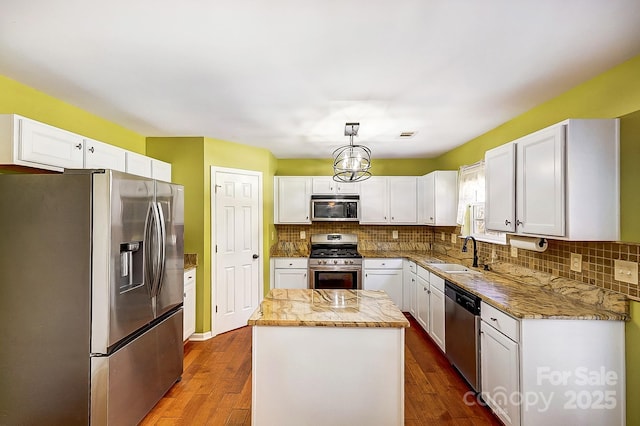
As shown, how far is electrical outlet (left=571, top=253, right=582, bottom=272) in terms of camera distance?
212 centimetres

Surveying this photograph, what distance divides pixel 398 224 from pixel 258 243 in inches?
87.7

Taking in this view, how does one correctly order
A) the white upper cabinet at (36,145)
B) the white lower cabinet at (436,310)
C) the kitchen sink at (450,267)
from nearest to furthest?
the white upper cabinet at (36,145) → the white lower cabinet at (436,310) → the kitchen sink at (450,267)

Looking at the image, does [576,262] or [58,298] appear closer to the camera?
[58,298]

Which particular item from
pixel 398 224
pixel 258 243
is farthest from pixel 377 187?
pixel 258 243

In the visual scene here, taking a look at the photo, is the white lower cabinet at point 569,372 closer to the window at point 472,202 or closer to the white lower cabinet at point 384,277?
the window at point 472,202

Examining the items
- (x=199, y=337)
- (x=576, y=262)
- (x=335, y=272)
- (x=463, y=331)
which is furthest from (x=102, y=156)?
(x=576, y=262)

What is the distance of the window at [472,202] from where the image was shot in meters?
3.52

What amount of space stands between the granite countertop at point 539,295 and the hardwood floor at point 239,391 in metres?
0.89

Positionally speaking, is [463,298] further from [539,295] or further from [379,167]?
[379,167]

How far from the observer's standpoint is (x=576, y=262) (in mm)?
2146

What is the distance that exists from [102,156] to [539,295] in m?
3.63

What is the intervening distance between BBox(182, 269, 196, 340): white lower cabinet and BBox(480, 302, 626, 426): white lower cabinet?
10.2ft

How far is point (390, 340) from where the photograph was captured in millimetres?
1834

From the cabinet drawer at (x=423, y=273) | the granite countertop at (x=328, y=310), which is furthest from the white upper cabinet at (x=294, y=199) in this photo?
the granite countertop at (x=328, y=310)
